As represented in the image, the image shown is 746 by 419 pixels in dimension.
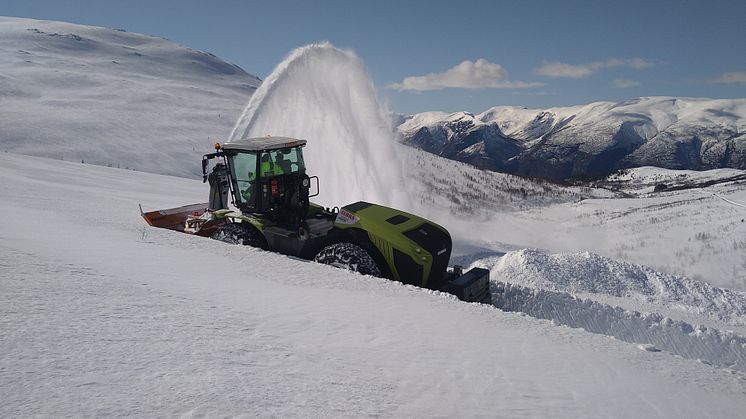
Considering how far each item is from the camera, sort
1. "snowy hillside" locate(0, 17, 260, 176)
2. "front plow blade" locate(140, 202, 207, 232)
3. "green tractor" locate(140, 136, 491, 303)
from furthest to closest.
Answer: "snowy hillside" locate(0, 17, 260, 176)
"front plow blade" locate(140, 202, 207, 232)
"green tractor" locate(140, 136, 491, 303)

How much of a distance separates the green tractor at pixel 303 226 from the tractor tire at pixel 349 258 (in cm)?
2

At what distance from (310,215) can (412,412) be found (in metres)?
7.88

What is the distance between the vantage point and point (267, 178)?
31.8ft

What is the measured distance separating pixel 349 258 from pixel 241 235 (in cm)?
256

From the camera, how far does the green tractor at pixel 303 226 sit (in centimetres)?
807

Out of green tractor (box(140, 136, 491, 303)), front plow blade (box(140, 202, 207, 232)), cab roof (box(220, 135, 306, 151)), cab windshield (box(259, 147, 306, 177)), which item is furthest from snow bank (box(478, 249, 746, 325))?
front plow blade (box(140, 202, 207, 232))

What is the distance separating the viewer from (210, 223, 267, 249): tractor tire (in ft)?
30.6

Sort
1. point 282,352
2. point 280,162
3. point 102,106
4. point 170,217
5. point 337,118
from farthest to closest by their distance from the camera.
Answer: point 102,106, point 337,118, point 170,217, point 280,162, point 282,352

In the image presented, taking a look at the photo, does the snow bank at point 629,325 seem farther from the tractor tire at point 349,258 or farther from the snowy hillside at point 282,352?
the snowy hillside at point 282,352

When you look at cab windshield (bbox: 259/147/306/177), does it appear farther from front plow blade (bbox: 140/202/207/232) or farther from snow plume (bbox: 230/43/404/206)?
snow plume (bbox: 230/43/404/206)

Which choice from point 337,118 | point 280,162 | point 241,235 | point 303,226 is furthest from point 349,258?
point 337,118

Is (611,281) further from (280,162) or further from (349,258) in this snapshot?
(280,162)

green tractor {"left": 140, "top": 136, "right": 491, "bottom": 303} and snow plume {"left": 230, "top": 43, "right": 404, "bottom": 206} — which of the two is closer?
green tractor {"left": 140, "top": 136, "right": 491, "bottom": 303}

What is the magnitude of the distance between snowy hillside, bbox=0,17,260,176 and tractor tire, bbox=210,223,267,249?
22.1m
